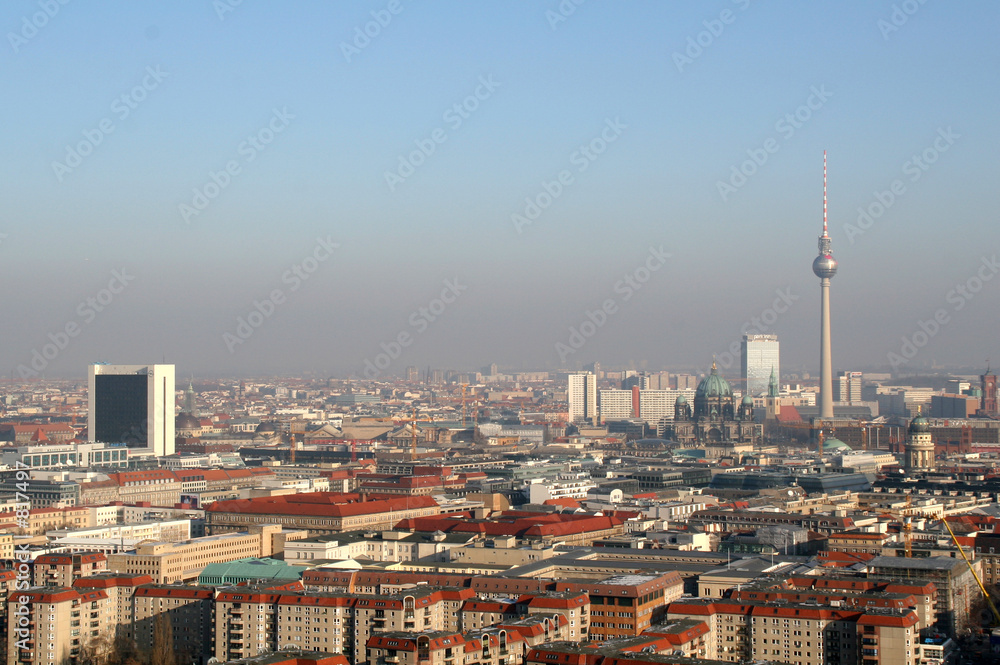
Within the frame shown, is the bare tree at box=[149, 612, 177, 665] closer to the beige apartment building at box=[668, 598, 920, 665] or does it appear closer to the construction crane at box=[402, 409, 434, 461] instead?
the beige apartment building at box=[668, 598, 920, 665]

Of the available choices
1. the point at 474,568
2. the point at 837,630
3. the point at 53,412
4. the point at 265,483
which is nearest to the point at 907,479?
the point at 265,483

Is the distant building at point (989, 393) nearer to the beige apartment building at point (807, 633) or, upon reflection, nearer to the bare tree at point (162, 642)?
the beige apartment building at point (807, 633)

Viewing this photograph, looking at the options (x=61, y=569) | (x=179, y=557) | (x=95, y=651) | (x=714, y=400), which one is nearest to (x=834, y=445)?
(x=714, y=400)

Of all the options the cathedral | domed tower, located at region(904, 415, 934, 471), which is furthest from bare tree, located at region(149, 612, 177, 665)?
the cathedral

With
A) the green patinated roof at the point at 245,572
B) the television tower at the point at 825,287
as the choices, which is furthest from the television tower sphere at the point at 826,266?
the green patinated roof at the point at 245,572

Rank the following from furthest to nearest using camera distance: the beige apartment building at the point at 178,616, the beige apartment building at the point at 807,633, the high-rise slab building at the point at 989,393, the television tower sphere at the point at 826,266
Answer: the high-rise slab building at the point at 989,393
the television tower sphere at the point at 826,266
the beige apartment building at the point at 178,616
the beige apartment building at the point at 807,633

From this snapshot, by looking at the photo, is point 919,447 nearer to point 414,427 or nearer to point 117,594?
point 414,427
